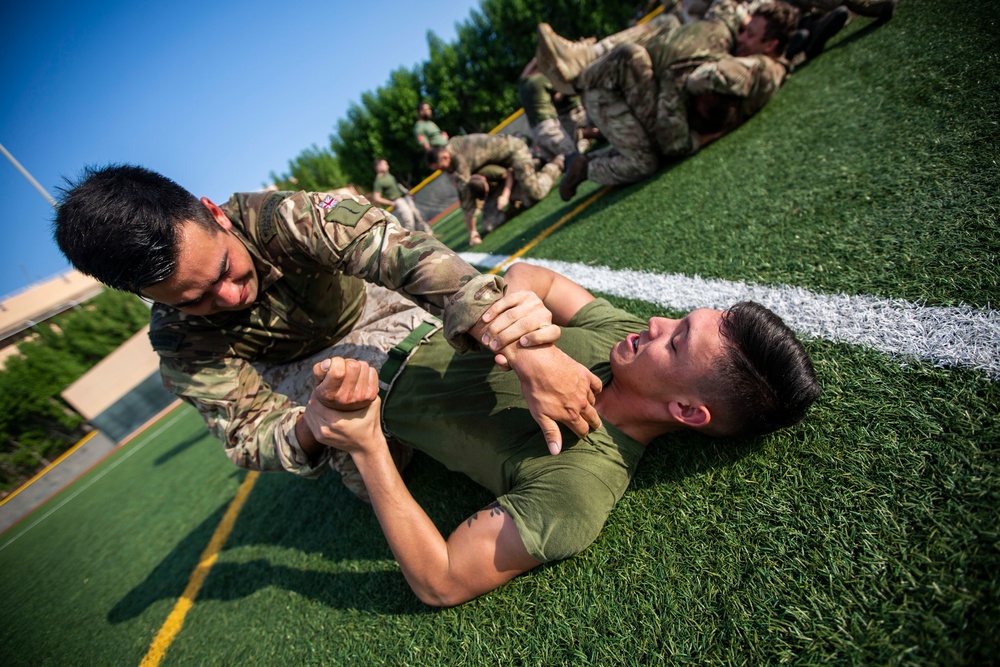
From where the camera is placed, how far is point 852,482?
1.16 m

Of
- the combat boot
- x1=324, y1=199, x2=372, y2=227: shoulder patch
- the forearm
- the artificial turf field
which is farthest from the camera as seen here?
the combat boot

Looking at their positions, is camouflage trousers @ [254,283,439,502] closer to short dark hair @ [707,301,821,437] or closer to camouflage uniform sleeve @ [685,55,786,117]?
short dark hair @ [707,301,821,437]

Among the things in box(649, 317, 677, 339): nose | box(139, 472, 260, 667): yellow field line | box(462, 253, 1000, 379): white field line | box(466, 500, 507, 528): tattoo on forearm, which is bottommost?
box(462, 253, 1000, 379): white field line

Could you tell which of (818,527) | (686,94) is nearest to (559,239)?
(686,94)

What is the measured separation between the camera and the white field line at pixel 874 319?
1.28 meters

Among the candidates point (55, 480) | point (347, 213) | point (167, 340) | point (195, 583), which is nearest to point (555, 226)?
point (347, 213)

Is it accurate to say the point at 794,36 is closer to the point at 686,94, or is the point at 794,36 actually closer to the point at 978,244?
the point at 686,94

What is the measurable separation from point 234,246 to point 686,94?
3.88 meters

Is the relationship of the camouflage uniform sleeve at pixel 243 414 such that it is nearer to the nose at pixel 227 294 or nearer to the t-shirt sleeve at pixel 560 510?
the nose at pixel 227 294

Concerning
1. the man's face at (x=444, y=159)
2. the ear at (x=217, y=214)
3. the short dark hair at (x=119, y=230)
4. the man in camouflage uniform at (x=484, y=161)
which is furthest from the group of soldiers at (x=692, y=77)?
the short dark hair at (x=119, y=230)

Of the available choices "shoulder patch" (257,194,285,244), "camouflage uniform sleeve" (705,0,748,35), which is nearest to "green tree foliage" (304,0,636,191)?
"camouflage uniform sleeve" (705,0,748,35)

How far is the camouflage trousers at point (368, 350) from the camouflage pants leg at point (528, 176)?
480cm

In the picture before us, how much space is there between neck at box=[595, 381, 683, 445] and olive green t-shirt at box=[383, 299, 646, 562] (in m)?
0.04

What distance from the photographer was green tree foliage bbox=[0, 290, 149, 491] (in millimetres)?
9641
